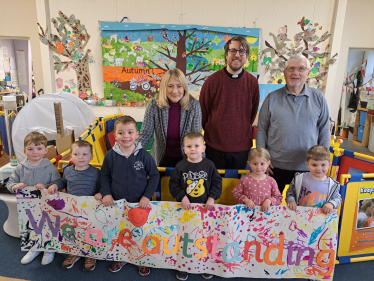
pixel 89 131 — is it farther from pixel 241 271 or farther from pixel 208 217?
pixel 241 271

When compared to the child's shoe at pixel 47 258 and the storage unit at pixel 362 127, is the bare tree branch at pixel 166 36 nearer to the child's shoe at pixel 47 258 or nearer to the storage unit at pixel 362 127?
the child's shoe at pixel 47 258

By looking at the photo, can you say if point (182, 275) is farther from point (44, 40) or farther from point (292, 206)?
point (44, 40)

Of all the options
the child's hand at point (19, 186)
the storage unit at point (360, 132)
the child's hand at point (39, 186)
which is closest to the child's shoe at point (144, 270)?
the child's hand at point (39, 186)

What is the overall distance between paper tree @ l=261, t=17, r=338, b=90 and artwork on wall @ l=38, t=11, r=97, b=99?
3.49 metres

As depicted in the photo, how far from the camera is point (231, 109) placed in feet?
7.05

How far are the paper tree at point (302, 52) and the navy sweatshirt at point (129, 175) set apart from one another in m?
3.73

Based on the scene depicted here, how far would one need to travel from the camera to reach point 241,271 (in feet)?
5.98

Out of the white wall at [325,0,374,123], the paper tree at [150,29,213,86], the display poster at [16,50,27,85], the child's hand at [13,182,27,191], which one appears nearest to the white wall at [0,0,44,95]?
the paper tree at [150,29,213,86]

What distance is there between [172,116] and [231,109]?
544mm

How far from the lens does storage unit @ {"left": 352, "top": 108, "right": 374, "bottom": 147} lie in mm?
6039

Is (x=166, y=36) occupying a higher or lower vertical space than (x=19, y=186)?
higher

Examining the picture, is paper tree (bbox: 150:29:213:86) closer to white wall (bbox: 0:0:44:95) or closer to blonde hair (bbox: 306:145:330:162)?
white wall (bbox: 0:0:44:95)

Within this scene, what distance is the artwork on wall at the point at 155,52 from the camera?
448cm

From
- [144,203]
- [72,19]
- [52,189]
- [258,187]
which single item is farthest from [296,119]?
[72,19]
